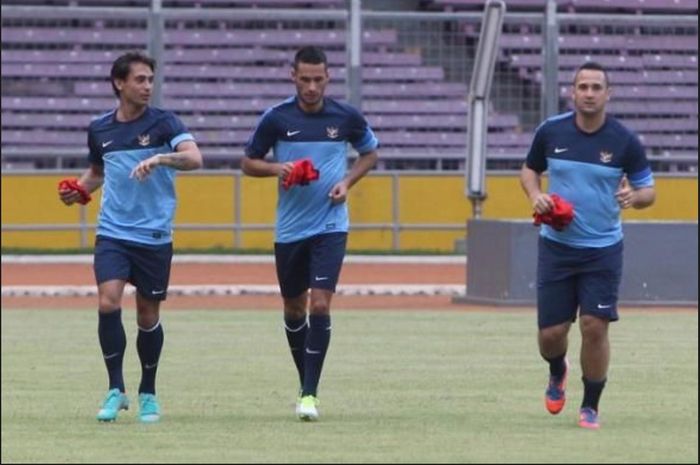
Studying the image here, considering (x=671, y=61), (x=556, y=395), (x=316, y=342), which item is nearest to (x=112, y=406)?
(x=316, y=342)

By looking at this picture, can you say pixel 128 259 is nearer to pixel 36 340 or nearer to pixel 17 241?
pixel 36 340

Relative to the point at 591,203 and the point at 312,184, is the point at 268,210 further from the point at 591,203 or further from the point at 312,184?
the point at 591,203

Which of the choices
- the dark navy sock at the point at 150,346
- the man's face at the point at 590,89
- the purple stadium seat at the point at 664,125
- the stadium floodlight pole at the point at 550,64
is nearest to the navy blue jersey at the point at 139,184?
the dark navy sock at the point at 150,346

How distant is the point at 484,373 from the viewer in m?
14.7

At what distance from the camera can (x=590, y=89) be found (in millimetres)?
10969

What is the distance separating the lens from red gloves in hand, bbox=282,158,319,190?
1161 centimetres

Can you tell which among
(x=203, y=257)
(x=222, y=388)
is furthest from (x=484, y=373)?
(x=203, y=257)

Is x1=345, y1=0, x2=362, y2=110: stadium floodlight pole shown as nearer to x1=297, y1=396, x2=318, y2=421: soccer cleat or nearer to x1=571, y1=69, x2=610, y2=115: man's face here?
x1=297, y1=396, x2=318, y2=421: soccer cleat

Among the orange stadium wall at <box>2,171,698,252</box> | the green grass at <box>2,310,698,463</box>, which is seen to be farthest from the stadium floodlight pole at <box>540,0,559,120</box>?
the green grass at <box>2,310,698,463</box>

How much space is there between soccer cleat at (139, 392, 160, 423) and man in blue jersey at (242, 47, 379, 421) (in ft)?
2.78

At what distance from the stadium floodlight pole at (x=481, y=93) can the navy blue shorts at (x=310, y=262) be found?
40.5 ft

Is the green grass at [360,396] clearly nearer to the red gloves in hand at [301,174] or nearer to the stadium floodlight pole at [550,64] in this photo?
the red gloves in hand at [301,174]

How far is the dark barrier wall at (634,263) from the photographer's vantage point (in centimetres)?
2266

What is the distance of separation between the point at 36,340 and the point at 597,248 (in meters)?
7.85
